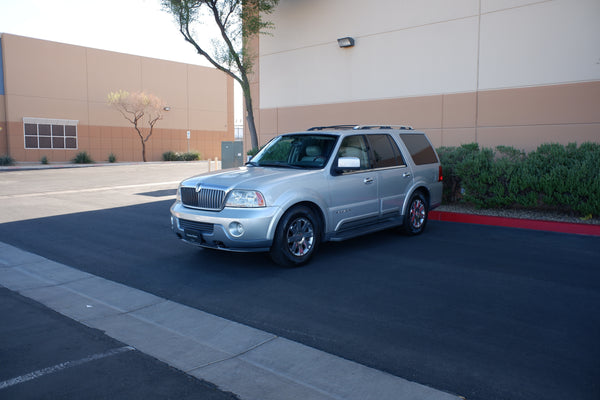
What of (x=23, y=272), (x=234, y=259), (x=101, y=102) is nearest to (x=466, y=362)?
(x=234, y=259)

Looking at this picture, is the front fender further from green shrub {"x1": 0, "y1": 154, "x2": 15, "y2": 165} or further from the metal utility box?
green shrub {"x1": 0, "y1": 154, "x2": 15, "y2": 165}

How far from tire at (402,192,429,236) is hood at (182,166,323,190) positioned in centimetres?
242

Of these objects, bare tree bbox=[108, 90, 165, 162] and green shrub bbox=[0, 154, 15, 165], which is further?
bare tree bbox=[108, 90, 165, 162]

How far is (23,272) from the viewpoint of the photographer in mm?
6758

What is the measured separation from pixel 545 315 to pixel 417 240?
382 cm

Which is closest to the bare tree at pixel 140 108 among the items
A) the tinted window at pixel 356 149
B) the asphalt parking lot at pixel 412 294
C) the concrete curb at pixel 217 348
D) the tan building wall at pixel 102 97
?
the tan building wall at pixel 102 97

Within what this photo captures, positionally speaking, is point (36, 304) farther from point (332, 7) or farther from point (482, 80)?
point (332, 7)

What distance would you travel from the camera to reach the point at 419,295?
5.74 metres

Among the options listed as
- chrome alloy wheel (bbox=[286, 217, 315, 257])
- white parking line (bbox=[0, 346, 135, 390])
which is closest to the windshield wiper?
chrome alloy wheel (bbox=[286, 217, 315, 257])

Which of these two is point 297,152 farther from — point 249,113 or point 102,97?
point 102,97

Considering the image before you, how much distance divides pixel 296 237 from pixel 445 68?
27.0ft

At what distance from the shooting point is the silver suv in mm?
6555

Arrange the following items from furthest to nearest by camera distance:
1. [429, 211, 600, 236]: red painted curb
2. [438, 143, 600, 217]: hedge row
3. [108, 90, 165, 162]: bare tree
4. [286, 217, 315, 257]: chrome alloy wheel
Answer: [108, 90, 165, 162]: bare tree
[438, 143, 600, 217]: hedge row
[429, 211, 600, 236]: red painted curb
[286, 217, 315, 257]: chrome alloy wheel

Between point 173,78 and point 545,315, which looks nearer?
point 545,315
